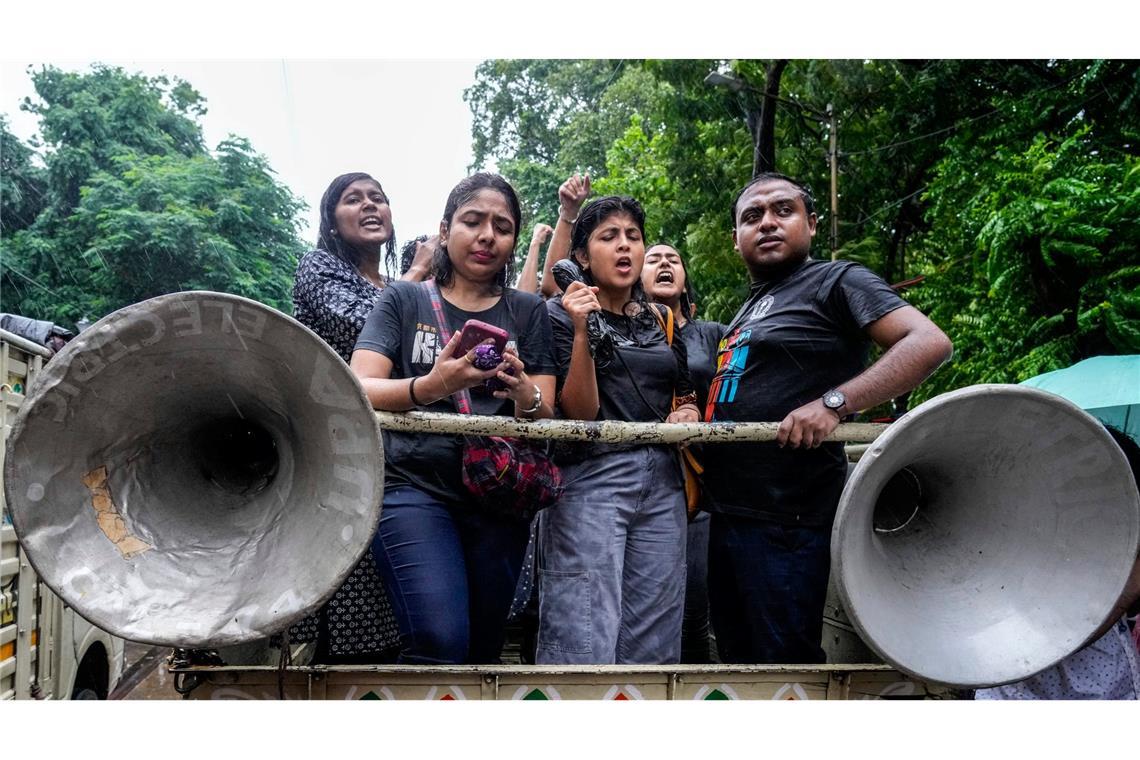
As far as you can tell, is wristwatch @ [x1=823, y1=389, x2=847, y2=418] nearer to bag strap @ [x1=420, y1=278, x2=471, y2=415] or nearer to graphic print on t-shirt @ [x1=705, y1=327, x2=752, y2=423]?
graphic print on t-shirt @ [x1=705, y1=327, x2=752, y2=423]

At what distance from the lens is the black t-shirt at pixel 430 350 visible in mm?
2629

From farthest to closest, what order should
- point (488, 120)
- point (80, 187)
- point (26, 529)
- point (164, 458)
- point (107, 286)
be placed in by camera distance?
point (488, 120)
point (80, 187)
point (107, 286)
point (164, 458)
point (26, 529)

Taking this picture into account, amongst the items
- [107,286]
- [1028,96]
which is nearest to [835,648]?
[1028,96]

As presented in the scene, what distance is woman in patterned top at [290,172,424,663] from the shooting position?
2787mm

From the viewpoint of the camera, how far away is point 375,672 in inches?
94.6

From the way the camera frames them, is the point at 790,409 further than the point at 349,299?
No

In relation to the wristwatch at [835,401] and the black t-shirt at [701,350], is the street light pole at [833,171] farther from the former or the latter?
the wristwatch at [835,401]

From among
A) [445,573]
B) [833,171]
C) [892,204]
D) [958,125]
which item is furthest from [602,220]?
[892,204]

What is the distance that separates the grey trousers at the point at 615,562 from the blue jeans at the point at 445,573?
0.46 feet

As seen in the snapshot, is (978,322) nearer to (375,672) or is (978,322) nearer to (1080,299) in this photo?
(1080,299)

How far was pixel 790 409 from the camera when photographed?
2881 millimetres

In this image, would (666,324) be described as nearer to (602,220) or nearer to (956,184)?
(602,220)

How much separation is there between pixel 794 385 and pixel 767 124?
8835 millimetres

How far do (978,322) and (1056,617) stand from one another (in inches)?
258
